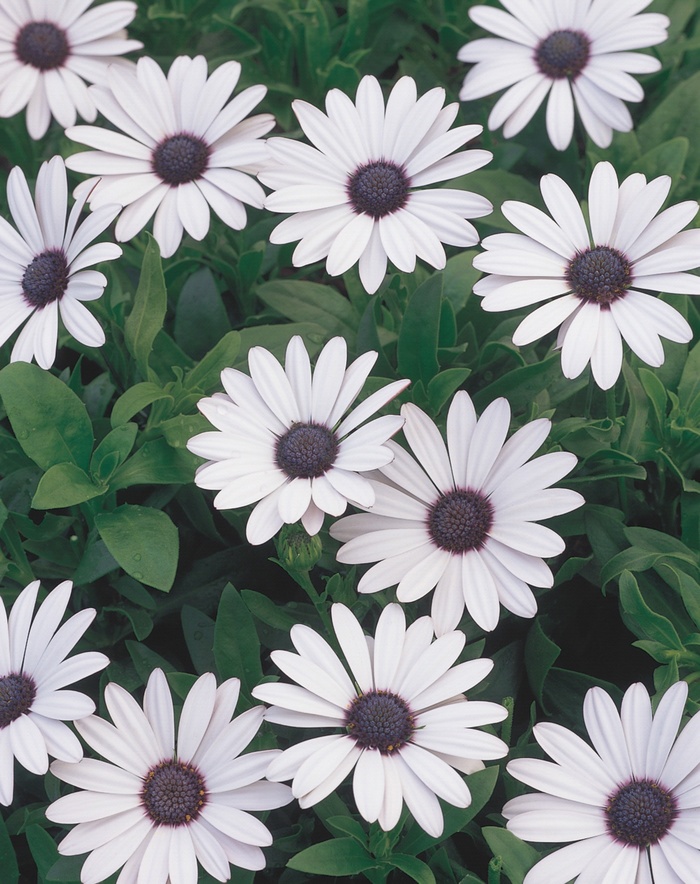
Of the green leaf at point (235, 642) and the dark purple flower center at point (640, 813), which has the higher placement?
the green leaf at point (235, 642)

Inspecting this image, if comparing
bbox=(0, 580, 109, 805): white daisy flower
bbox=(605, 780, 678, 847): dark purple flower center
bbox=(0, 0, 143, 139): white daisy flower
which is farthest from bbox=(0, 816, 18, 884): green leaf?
bbox=(0, 0, 143, 139): white daisy flower

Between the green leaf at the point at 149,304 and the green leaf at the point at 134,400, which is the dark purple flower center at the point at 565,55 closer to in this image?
the green leaf at the point at 149,304

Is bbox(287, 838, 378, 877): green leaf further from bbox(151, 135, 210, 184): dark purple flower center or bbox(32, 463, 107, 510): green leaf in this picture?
bbox(151, 135, 210, 184): dark purple flower center

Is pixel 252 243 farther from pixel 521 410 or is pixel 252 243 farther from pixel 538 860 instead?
pixel 538 860

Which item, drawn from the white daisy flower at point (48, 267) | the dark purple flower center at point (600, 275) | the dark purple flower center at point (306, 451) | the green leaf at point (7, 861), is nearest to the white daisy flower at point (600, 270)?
the dark purple flower center at point (600, 275)

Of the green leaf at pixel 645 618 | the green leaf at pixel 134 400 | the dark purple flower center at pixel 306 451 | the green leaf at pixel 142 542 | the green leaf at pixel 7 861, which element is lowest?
the green leaf at pixel 7 861
